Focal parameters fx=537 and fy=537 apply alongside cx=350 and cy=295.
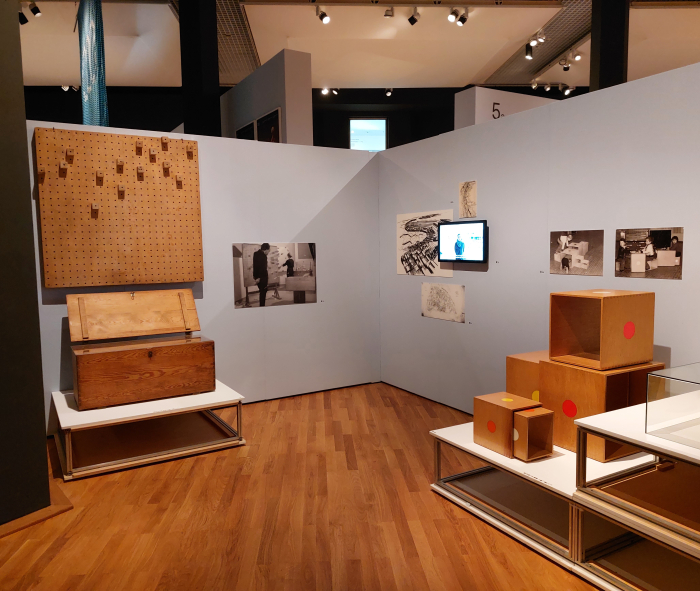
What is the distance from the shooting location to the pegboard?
4.26 metres

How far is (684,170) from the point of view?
3.19 m

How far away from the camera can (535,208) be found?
4156mm

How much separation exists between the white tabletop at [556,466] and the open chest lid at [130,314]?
8.42 ft

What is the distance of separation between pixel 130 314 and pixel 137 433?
0.99 meters

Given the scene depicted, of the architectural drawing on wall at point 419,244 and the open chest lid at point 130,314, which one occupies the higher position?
the architectural drawing on wall at point 419,244

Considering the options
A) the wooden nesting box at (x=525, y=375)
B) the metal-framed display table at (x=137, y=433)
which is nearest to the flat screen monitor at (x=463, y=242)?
the wooden nesting box at (x=525, y=375)

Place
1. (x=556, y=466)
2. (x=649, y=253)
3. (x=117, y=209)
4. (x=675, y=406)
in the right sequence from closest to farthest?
1. (x=675, y=406)
2. (x=556, y=466)
3. (x=649, y=253)
4. (x=117, y=209)

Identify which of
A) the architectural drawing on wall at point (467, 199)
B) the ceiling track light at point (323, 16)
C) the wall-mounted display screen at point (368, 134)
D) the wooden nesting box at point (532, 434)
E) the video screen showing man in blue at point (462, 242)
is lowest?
the wooden nesting box at point (532, 434)

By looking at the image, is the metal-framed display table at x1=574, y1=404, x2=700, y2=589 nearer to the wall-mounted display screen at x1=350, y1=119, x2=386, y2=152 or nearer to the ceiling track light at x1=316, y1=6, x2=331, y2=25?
the ceiling track light at x1=316, y1=6, x2=331, y2=25

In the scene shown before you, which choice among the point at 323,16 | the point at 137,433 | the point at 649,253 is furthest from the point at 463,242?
the point at 323,16

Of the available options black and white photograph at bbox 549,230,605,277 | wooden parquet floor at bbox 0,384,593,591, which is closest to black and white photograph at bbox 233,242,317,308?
wooden parquet floor at bbox 0,384,593,591

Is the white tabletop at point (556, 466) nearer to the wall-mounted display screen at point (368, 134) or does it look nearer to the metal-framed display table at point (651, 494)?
the metal-framed display table at point (651, 494)

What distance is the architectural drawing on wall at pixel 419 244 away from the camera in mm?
5094

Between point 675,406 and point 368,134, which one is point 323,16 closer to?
point 368,134
